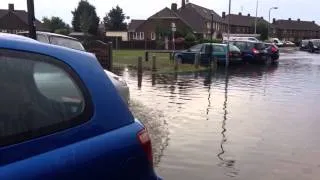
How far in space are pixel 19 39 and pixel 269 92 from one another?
16.4 meters

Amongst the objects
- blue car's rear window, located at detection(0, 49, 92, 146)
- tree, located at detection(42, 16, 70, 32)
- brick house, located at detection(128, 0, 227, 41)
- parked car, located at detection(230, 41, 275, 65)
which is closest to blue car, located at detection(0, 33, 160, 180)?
blue car's rear window, located at detection(0, 49, 92, 146)

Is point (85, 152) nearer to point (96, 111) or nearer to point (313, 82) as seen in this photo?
point (96, 111)

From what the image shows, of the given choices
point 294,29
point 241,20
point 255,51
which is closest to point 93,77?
point 255,51

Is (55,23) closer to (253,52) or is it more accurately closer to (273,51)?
(273,51)

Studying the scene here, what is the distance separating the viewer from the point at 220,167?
7.92m

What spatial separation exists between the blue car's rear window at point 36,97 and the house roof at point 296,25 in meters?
161

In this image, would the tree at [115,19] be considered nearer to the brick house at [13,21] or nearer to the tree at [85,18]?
the tree at [85,18]

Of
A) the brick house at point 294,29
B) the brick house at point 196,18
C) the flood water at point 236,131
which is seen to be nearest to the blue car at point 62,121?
the flood water at point 236,131

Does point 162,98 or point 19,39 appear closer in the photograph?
point 19,39

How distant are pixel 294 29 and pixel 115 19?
76.3 m

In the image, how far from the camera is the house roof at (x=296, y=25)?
162500mm

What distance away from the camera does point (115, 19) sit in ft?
333

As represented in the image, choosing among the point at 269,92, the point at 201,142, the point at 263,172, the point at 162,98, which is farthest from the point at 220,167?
the point at 269,92

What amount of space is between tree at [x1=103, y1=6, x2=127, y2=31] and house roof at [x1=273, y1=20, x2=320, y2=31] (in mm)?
69765
